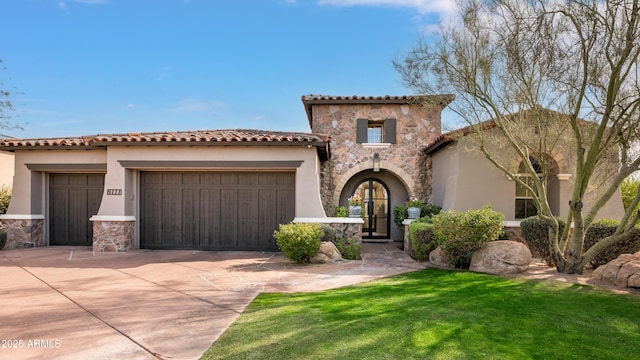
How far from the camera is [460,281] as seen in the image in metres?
7.05

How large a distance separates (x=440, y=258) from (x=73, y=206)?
1167 centimetres

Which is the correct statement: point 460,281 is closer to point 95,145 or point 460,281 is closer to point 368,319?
point 368,319

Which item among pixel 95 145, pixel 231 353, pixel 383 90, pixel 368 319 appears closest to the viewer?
pixel 231 353

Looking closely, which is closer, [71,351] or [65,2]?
[71,351]

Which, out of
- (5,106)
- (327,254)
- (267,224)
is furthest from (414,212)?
(5,106)

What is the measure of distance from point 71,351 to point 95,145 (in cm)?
858

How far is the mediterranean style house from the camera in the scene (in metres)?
10.5

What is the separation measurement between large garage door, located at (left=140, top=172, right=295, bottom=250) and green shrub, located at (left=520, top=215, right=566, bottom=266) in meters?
6.46

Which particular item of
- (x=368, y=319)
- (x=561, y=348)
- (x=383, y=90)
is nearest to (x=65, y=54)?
(x=383, y=90)

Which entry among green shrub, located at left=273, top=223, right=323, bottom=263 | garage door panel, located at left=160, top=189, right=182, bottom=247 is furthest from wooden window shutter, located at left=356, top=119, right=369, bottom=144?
garage door panel, located at left=160, top=189, right=182, bottom=247

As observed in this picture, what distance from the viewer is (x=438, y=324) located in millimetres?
4555

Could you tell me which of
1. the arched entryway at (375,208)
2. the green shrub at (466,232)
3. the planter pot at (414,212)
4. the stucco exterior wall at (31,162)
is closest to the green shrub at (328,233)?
the green shrub at (466,232)

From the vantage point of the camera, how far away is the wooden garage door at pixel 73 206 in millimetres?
11852

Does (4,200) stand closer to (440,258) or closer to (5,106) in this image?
(5,106)
